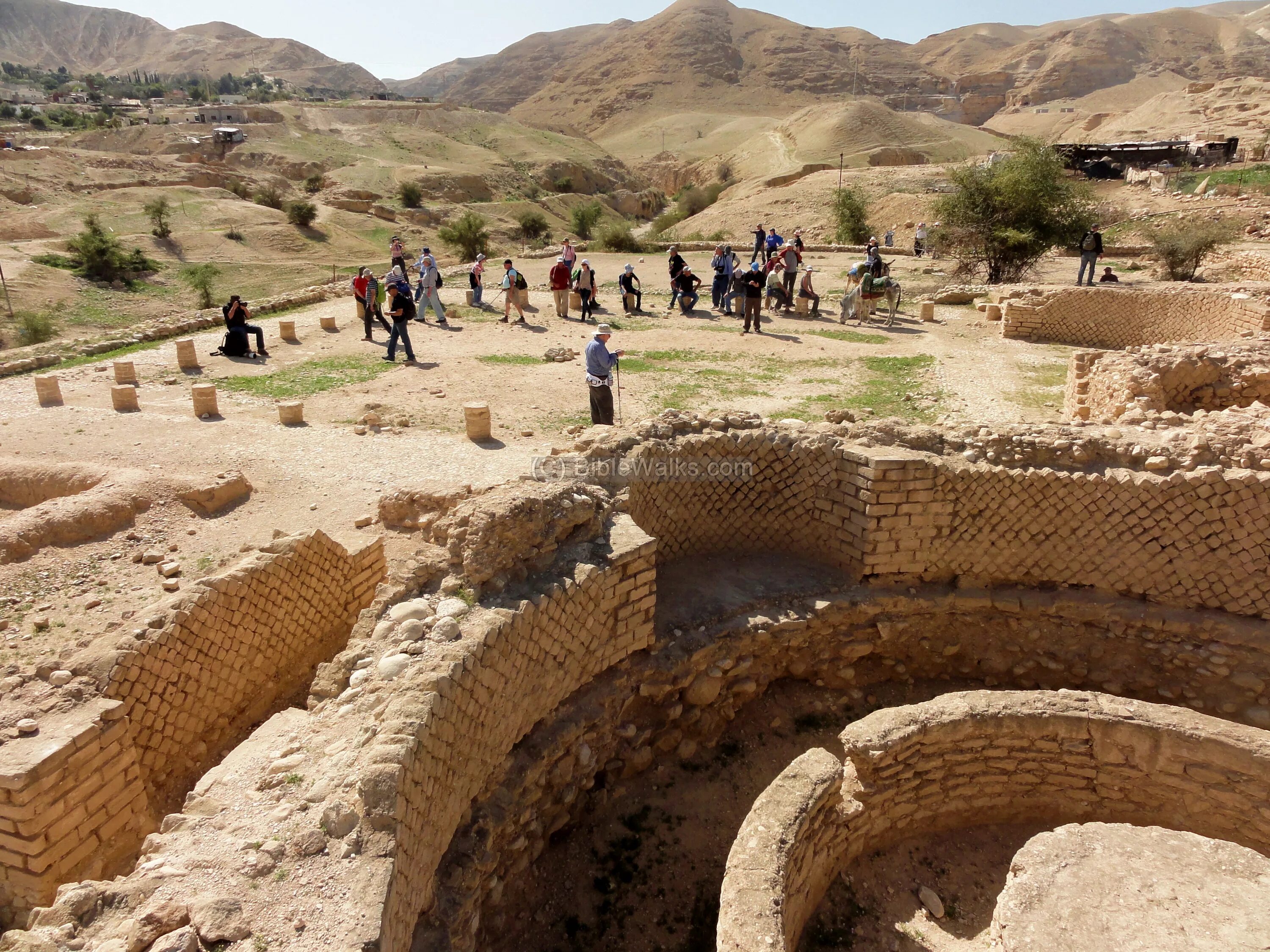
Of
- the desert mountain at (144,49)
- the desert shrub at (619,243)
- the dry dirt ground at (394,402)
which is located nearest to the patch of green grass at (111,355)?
the dry dirt ground at (394,402)

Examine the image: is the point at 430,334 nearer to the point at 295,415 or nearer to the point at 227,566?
the point at 295,415

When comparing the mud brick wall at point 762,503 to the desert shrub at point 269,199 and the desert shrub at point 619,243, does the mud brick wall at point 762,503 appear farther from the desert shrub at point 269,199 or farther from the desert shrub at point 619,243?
the desert shrub at point 269,199

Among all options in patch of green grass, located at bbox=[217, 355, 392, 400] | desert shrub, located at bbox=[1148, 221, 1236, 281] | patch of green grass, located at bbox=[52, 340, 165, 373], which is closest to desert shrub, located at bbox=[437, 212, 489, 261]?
patch of green grass, located at bbox=[52, 340, 165, 373]

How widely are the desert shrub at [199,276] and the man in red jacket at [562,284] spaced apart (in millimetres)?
12208

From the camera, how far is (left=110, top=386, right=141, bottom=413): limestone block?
12.6 meters

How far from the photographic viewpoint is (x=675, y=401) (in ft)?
40.5

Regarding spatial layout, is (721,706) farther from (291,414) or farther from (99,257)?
(99,257)

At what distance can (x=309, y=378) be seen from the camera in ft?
46.9

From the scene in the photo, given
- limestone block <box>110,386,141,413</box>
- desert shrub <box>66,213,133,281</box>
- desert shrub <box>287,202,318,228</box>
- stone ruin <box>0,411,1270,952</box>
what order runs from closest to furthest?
stone ruin <box>0,411,1270,952</box> < limestone block <box>110,386,141,413</box> < desert shrub <box>66,213,133,281</box> < desert shrub <box>287,202,318,228</box>

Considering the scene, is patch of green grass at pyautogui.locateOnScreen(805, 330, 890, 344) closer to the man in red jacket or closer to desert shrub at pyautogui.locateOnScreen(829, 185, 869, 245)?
the man in red jacket

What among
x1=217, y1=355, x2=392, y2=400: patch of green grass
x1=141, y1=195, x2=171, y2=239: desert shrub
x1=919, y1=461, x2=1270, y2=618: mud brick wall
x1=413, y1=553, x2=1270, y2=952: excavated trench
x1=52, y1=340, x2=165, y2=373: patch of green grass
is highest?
x1=141, y1=195, x2=171, y2=239: desert shrub

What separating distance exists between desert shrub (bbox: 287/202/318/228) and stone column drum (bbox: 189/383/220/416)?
30.7 meters

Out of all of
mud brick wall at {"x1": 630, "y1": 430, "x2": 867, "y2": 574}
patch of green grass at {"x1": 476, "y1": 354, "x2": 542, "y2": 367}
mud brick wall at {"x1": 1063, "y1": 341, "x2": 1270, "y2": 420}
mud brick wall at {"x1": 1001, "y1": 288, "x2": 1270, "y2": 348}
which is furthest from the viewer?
mud brick wall at {"x1": 1001, "y1": 288, "x2": 1270, "y2": 348}

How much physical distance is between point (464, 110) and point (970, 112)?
65.2 metres
